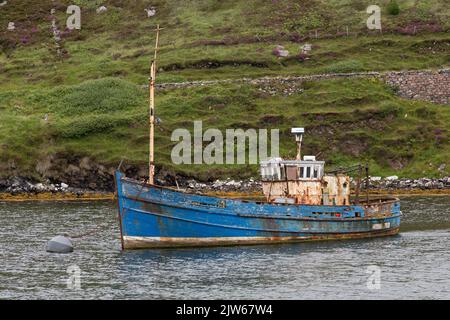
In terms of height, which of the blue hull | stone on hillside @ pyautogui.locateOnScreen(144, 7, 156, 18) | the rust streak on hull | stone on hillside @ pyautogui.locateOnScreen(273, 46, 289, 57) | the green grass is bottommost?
the rust streak on hull

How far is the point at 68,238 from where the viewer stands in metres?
66.8

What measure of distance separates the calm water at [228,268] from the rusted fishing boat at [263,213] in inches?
40.6

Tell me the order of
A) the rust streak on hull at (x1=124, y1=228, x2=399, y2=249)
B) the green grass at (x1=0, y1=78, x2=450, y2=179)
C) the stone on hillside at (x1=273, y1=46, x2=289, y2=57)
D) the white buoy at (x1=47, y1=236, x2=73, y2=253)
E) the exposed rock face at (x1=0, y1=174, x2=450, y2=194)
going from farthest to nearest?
the stone on hillside at (x1=273, y1=46, x2=289, y2=57), the green grass at (x1=0, y1=78, x2=450, y2=179), the exposed rock face at (x1=0, y1=174, x2=450, y2=194), the white buoy at (x1=47, y1=236, x2=73, y2=253), the rust streak on hull at (x1=124, y1=228, x2=399, y2=249)

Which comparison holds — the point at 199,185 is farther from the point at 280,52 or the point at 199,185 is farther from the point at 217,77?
the point at 280,52

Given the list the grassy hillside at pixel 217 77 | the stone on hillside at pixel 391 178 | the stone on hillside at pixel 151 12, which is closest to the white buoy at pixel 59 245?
the grassy hillside at pixel 217 77

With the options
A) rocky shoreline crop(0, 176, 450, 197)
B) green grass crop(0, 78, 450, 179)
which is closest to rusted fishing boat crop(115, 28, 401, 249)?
rocky shoreline crop(0, 176, 450, 197)

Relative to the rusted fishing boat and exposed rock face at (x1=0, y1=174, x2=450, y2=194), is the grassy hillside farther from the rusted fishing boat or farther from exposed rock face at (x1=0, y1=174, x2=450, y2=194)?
the rusted fishing boat

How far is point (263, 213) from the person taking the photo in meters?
67.1

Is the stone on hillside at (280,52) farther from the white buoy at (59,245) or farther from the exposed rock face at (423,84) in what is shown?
the white buoy at (59,245)

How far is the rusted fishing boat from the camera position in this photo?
64.1 m

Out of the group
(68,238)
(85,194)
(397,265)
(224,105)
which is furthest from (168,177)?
(397,265)

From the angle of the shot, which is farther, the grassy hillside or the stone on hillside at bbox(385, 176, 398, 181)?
the grassy hillside

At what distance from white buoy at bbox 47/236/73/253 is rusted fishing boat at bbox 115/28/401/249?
12.1 feet
